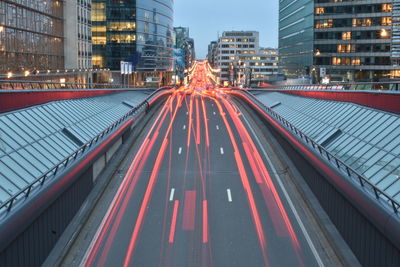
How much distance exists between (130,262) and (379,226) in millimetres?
8669

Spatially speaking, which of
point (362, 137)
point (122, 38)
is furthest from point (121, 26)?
point (362, 137)

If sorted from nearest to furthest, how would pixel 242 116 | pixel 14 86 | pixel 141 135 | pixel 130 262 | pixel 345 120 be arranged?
1. pixel 130 262
2. pixel 345 120
3. pixel 14 86
4. pixel 141 135
5. pixel 242 116

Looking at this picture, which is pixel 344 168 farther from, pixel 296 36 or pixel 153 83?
pixel 296 36

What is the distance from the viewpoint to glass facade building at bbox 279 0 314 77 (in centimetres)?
11667

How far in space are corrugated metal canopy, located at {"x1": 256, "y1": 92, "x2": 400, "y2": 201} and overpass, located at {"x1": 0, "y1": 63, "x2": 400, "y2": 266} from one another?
0.08 m

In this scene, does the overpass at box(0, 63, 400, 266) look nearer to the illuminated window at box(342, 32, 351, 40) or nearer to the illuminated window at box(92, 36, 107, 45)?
the illuminated window at box(342, 32, 351, 40)

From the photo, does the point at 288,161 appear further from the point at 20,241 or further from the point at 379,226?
the point at 20,241

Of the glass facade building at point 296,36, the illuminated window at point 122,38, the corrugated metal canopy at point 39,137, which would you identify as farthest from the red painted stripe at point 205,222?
the illuminated window at point 122,38

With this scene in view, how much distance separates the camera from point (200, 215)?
22.3 metres

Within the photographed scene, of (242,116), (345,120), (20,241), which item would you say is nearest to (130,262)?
(20,241)

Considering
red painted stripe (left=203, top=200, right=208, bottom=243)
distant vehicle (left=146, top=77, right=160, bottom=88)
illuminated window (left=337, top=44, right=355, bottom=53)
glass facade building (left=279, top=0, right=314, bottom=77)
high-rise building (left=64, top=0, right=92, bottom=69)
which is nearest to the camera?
red painted stripe (left=203, top=200, right=208, bottom=243)

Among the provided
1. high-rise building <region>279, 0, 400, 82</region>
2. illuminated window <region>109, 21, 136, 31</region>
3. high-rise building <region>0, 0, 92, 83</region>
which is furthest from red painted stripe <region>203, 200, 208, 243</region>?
illuminated window <region>109, 21, 136, 31</region>

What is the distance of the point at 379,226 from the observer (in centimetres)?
1366

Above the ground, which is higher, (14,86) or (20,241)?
(14,86)
